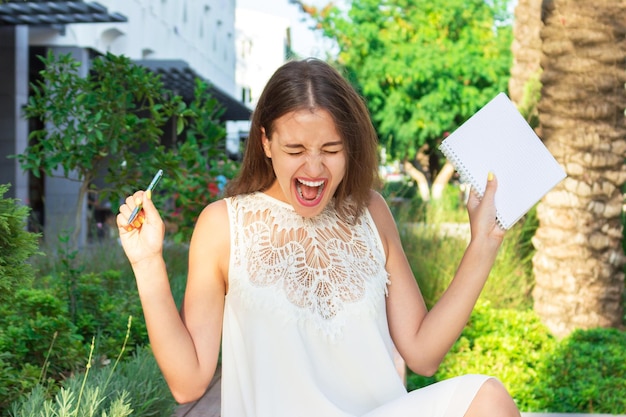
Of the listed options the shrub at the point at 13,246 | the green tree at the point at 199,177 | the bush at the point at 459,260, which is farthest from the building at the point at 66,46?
the shrub at the point at 13,246

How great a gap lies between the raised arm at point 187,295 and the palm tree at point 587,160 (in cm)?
459

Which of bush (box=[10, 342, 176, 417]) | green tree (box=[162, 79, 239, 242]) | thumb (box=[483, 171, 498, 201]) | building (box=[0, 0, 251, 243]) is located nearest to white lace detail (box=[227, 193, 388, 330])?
thumb (box=[483, 171, 498, 201])

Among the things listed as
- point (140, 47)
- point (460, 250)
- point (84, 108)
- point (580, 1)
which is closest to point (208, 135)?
point (84, 108)

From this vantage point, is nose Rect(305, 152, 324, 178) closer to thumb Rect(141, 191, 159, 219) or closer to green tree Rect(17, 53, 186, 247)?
thumb Rect(141, 191, 159, 219)

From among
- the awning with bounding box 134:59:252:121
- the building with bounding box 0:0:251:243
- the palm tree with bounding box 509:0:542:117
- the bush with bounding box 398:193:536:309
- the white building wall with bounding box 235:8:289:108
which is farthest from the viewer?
the white building wall with bounding box 235:8:289:108

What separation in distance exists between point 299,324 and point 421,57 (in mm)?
29625

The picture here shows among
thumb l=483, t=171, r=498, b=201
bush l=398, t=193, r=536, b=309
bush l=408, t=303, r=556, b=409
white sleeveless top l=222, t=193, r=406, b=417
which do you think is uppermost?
thumb l=483, t=171, r=498, b=201

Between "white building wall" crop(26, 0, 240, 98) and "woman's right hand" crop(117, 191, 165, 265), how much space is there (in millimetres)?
9972

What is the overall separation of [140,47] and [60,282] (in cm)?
1778

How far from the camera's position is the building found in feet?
47.6

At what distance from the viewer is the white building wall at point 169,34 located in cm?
1788

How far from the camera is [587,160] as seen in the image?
6664 millimetres

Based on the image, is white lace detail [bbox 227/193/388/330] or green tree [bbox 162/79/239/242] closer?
white lace detail [bbox 227/193/388/330]

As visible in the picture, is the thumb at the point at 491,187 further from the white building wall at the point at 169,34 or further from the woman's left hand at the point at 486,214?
the white building wall at the point at 169,34
